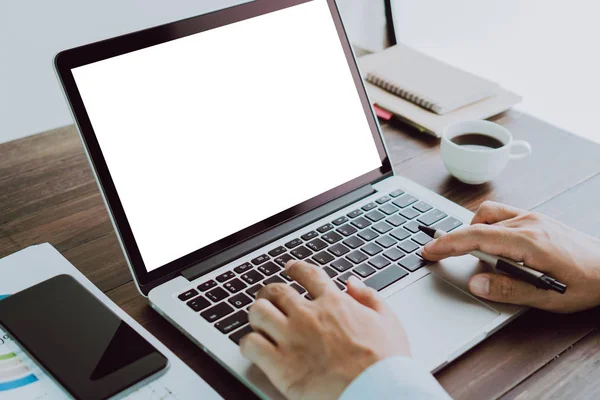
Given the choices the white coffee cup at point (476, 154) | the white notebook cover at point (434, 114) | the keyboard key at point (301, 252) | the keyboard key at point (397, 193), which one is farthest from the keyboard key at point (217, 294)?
the white notebook cover at point (434, 114)

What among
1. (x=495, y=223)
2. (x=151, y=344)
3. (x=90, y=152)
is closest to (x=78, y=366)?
(x=151, y=344)

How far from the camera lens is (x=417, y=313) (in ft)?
2.15

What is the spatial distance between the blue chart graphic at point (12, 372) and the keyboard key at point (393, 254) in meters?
0.42

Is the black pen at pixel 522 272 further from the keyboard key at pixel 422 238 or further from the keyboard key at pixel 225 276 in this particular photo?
the keyboard key at pixel 225 276

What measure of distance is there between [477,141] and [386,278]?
0.38m

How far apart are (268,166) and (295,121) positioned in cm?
8

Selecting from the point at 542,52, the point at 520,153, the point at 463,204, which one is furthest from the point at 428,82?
the point at 542,52

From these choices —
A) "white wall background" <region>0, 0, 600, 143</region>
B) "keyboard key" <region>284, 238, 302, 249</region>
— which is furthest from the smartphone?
"white wall background" <region>0, 0, 600, 143</region>

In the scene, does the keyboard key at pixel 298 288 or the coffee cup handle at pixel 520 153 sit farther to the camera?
the coffee cup handle at pixel 520 153

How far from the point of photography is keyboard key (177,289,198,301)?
67 centimetres

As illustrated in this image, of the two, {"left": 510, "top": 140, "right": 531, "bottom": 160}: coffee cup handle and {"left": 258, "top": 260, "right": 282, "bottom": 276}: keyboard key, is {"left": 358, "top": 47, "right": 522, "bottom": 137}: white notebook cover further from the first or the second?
{"left": 258, "top": 260, "right": 282, "bottom": 276}: keyboard key

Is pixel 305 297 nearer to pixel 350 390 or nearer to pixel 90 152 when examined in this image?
pixel 350 390

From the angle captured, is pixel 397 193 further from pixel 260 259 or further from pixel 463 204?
pixel 260 259

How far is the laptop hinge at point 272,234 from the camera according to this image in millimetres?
708
